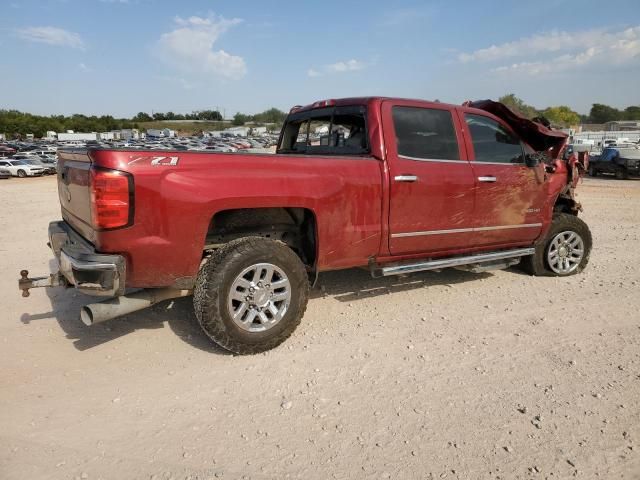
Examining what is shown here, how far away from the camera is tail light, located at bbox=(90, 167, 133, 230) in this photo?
289 cm

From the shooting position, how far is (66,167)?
359 cm

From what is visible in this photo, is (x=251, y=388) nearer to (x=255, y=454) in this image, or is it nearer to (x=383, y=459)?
(x=255, y=454)

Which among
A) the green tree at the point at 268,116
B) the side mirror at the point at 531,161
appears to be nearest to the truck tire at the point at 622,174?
the side mirror at the point at 531,161

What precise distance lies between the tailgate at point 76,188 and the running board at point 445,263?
7.62 feet

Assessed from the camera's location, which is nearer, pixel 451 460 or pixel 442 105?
pixel 451 460

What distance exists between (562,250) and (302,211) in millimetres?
3493

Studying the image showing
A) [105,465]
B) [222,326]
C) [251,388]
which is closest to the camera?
[105,465]

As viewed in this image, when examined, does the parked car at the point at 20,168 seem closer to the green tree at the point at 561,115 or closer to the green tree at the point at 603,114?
the green tree at the point at 561,115

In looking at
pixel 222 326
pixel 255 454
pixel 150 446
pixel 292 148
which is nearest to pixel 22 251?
pixel 292 148

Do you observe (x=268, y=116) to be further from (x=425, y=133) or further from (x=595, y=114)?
(x=425, y=133)

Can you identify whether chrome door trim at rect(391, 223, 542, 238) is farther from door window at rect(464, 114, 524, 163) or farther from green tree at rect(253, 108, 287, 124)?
green tree at rect(253, 108, 287, 124)

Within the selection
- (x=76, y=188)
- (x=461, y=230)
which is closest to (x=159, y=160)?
(x=76, y=188)

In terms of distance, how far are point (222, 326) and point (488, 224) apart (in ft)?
9.36

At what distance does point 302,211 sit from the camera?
12.5ft
